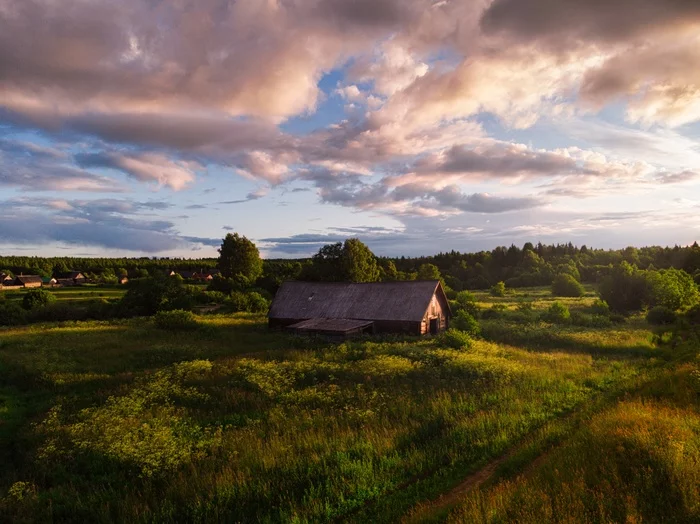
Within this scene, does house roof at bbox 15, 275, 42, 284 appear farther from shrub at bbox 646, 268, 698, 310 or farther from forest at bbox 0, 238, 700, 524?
shrub at bbox 646, 268, 698, 310

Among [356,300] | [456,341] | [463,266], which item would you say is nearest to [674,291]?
[456,341]

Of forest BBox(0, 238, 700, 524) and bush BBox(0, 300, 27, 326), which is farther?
bush BBox(0, 300, 27, 326)

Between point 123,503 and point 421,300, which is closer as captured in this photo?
point 123,503

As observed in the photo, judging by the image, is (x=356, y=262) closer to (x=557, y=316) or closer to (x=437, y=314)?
(x=437, y=314)

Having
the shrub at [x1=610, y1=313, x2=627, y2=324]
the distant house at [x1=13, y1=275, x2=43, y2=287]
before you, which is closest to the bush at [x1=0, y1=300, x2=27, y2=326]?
the shrub at [x1=610, y1=313, x2=627, y2=324]

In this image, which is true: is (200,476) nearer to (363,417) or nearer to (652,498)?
(363,417)

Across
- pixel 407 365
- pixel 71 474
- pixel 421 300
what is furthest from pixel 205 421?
pixel 421 300

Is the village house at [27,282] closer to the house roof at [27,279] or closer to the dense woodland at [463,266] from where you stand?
the house roof at [27,279]

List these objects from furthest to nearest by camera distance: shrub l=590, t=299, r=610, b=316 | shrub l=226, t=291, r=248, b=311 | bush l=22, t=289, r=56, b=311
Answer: shrub l=226, t=291, r=248, b=311 → bush l=22, t=289, r=56, b=311 → shrub l=590, t=299, r=610, b=316
